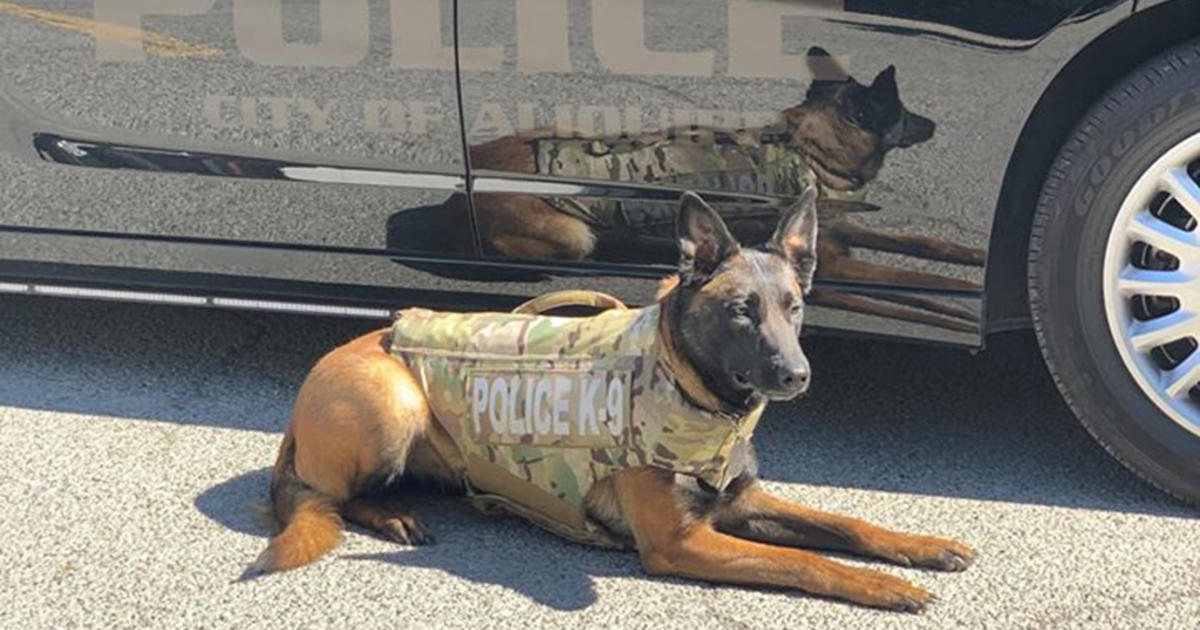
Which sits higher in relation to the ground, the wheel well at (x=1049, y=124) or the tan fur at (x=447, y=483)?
the wheel well at (x=1049, y=124)

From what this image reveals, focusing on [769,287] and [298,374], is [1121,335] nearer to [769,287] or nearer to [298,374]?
[769,287]

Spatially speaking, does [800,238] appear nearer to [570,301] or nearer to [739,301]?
[739,301]

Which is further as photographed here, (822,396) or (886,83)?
(822,396)

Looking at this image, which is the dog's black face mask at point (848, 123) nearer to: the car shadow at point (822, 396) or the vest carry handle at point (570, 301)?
the vest carry handle at point (570, 301)

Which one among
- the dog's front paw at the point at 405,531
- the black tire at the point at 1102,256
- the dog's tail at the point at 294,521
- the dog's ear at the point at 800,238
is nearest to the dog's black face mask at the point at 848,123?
the dog's ear at the point at 800,238

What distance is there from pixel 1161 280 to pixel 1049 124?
0.40 m

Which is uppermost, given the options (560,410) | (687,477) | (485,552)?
(560,410)

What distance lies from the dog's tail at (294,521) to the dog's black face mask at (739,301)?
2.73ft

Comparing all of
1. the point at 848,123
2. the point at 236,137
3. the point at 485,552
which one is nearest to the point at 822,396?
the point at 848,123

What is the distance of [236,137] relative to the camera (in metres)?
3.54

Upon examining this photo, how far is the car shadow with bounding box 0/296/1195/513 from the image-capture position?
11.1 feet

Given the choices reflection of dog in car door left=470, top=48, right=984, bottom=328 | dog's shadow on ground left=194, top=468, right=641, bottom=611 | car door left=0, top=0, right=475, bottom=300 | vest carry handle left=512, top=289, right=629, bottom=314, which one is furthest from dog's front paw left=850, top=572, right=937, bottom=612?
car door left=0, top=0, right=475, bottom=300

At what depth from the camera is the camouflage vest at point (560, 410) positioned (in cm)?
291

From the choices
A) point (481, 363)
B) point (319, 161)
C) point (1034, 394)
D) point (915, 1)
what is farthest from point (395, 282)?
point (1034, 394)
